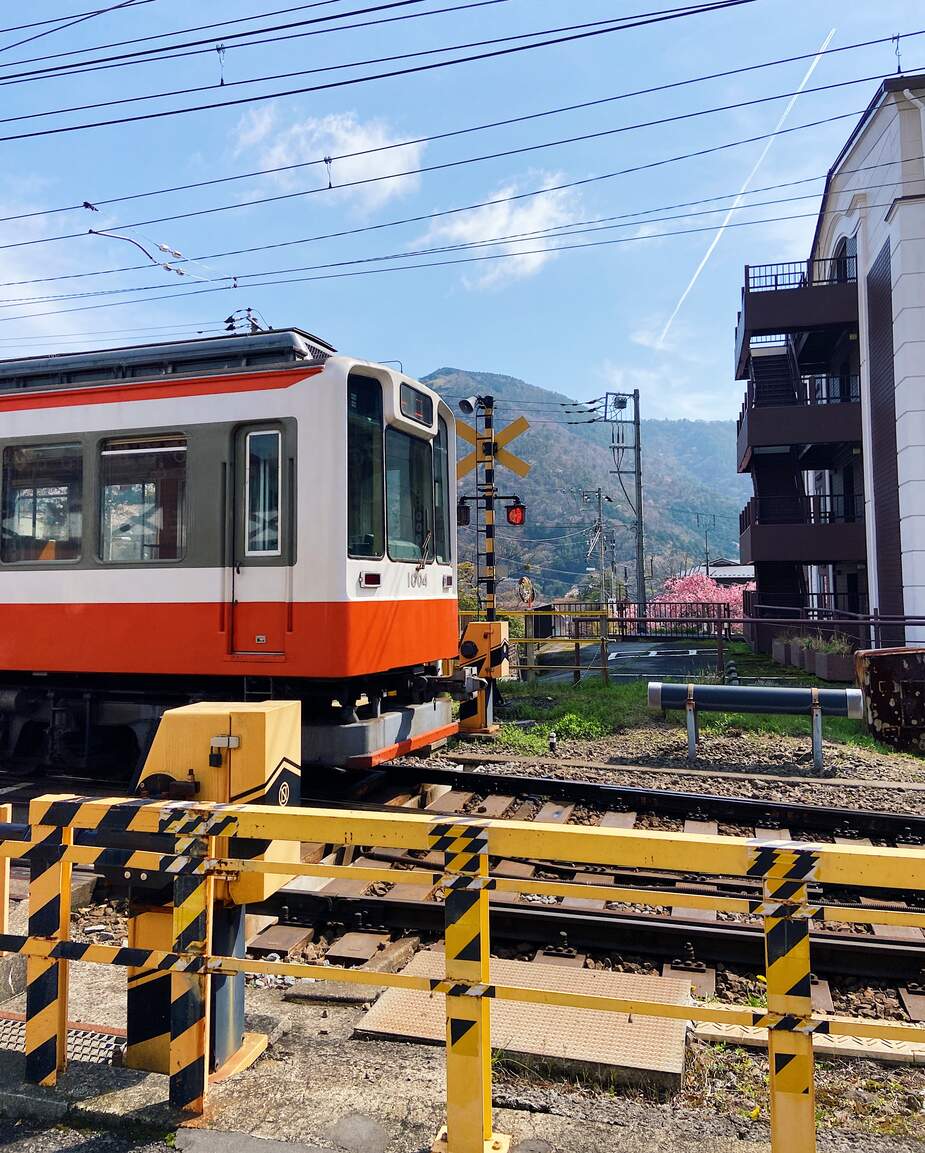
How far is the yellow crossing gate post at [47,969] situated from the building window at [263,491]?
411 cm

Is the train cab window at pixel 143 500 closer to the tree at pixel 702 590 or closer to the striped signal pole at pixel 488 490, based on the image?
the striped signal pole at pixel 488 490

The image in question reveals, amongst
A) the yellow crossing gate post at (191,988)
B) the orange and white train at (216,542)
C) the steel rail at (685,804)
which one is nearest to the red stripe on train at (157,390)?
the orange and white train at (216,542)

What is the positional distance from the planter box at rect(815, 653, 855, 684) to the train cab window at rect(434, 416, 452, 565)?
9656 millimetres

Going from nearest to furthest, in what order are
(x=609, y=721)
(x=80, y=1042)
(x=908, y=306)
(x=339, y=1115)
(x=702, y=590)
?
(x=339, y=1115)
(x=80, y=1042)
(x=609, y=721)
(x=908, y=306)
(x=702, y=590)

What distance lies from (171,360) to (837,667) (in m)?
13.0

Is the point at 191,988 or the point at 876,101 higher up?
the point at 876,101

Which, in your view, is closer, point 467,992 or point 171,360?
point 467,992

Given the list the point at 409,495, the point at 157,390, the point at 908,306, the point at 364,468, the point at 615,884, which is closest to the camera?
the point at 615,884

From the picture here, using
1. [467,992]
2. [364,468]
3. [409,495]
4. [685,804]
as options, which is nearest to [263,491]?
[364,468]

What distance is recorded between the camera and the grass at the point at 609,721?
1045 cm

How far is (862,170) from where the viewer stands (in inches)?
833

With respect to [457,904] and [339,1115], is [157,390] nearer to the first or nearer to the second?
[457,904]

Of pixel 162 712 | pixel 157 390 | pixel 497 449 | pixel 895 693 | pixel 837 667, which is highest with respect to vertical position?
pixel 497 449

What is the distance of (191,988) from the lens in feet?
10.3
